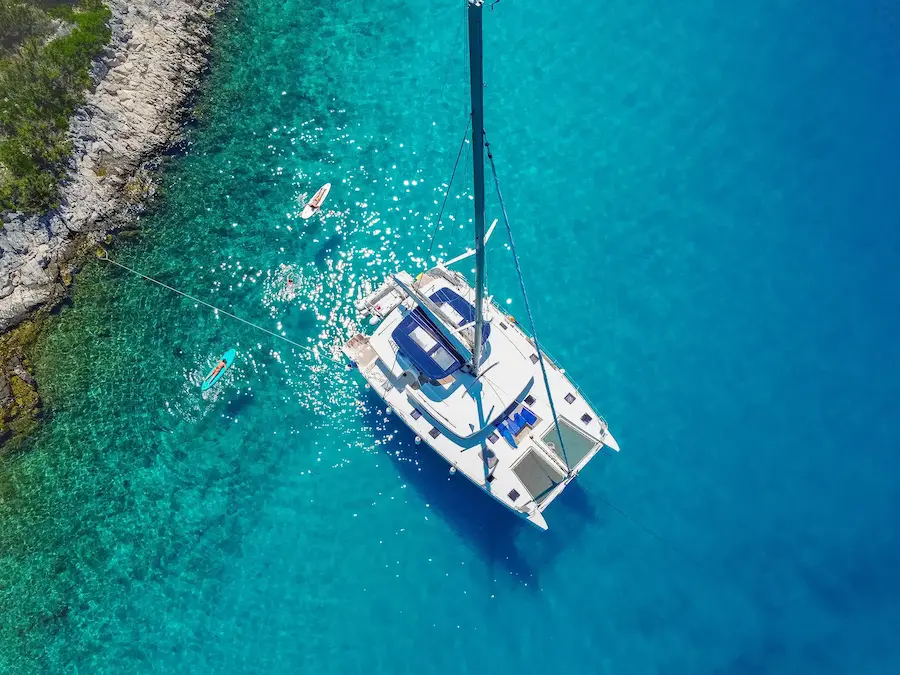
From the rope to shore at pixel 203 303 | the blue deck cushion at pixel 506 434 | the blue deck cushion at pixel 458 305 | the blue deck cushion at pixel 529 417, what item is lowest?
the rope to shore at pixel 203 303

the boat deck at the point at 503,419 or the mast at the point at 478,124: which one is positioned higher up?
the mast at the point at 478,124

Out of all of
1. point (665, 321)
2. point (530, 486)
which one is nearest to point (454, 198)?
point (665, 321)

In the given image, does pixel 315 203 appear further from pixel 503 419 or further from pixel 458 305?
pixel 503 419

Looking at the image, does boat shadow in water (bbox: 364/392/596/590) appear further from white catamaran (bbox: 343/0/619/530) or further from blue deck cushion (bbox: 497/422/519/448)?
blue deck cushion (bbox: 497/422/519/448)

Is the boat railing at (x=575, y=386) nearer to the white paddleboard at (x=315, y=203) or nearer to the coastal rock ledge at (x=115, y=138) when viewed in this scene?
the white paddleboard at (x=315, y=203)

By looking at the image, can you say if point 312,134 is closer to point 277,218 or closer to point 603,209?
point 277,218

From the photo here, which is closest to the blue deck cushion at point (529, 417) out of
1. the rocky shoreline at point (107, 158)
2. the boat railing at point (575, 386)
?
the boat railing at point (575, 386)
